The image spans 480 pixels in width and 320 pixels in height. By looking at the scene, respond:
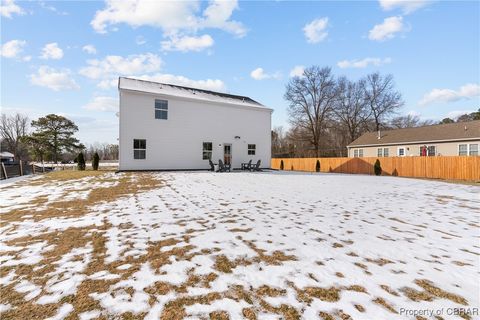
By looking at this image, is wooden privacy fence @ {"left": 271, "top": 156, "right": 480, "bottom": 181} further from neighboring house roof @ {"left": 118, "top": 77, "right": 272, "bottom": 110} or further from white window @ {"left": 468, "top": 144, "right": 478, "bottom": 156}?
neighboring house roof @ {"left": 118, "top": 77, "right": 272, "bottom": 110}

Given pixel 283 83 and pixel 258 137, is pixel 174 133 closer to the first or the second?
pixel 258 137

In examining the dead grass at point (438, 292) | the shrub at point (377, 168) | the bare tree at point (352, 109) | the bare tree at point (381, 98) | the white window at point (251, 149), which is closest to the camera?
the dead grass at point (438, 292)

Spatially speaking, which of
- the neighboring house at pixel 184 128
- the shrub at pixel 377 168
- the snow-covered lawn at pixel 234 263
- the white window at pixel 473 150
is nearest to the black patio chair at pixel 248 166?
the neighboring house at pixel 184 128

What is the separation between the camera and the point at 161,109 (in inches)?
662

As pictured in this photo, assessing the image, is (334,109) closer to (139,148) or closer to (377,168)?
(377,168)

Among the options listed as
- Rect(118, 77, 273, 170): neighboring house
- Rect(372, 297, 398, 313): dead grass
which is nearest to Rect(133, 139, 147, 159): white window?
Rect(118, 77, 273, 170): neighboring house

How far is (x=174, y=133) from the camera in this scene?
56.1 ft

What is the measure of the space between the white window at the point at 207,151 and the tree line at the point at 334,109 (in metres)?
20.3

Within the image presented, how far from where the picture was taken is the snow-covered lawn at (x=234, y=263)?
2104 mm

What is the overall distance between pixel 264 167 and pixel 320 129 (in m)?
16.9

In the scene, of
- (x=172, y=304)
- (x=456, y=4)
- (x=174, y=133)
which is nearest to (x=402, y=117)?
(x=456, y=4)

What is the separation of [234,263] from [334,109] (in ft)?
115

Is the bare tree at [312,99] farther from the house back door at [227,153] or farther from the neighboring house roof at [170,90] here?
the house back door at [227,153]

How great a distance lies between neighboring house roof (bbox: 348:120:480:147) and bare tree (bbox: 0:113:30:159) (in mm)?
61415
